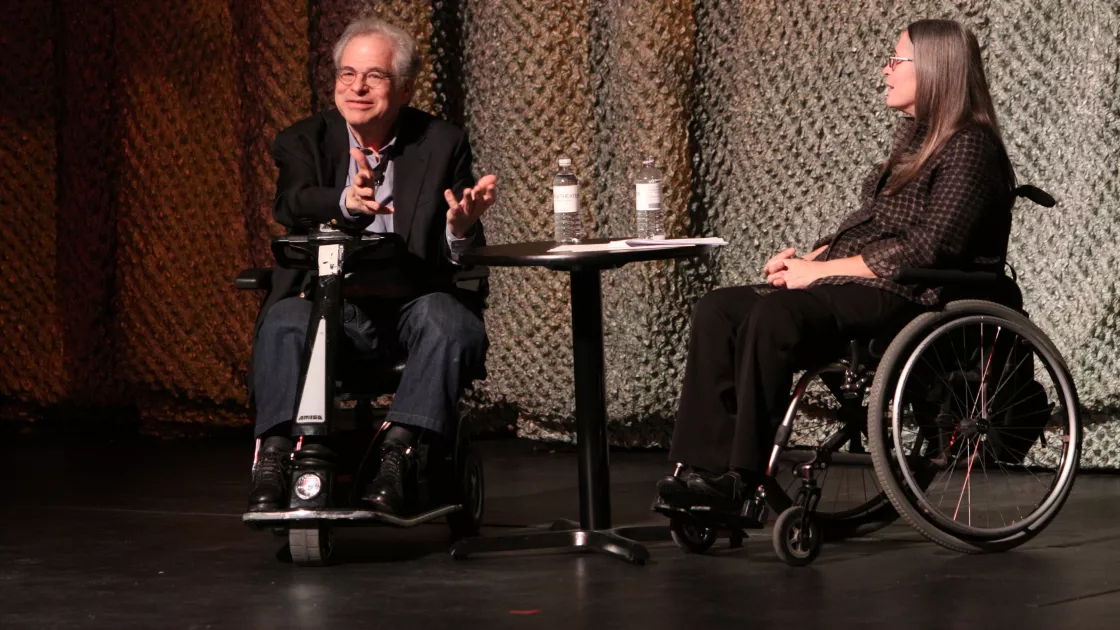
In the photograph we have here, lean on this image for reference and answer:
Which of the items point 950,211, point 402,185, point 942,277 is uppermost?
point 402,185

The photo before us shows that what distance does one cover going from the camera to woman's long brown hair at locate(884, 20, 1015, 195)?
3.38 meters

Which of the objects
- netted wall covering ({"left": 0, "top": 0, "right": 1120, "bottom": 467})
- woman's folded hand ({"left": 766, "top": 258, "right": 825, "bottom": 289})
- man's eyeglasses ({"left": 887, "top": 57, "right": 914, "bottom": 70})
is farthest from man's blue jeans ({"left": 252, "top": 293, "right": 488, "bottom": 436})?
netted wall covering ({"left": 0, "top": 0, "right": 1120, "bottom": 467})

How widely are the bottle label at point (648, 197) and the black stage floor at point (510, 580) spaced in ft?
2.63

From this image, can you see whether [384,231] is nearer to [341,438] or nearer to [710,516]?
[341,438]

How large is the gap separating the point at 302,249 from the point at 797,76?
1936mm

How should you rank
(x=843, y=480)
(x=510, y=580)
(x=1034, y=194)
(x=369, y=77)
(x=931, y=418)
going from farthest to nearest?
1. (x=843, y=480)
2. (x=369, y=77)
3. (x=1034, y=194)
4. (x=931, y=418)
5. (x=510, y=580)

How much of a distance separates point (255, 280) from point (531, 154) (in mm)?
1587

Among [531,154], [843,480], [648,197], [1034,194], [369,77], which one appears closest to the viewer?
[1034,194]

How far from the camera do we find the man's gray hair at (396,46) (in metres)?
3.70

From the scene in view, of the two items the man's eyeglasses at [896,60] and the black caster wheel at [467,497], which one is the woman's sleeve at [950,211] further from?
the black caster wheel at [467,497]

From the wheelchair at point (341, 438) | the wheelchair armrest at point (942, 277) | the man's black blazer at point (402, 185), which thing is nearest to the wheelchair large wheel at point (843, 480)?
the wheelchair armrest at point (942, 277)

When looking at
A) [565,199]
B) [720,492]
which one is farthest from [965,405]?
[565,199]

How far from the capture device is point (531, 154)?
5016mm

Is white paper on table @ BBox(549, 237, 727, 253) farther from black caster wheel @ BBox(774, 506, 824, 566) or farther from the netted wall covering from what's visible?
the netted wall covering
